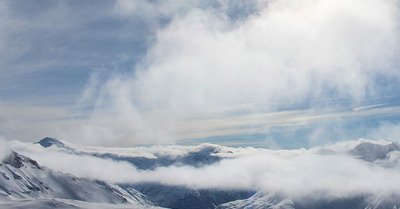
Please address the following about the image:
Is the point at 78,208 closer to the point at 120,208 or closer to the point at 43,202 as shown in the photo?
the point at 43,202

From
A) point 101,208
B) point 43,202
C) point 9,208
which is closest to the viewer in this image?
point 9,208

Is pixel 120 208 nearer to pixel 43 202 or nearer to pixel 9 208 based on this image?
pixel 43 202

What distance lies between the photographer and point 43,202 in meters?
139

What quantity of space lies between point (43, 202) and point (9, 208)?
12.8m

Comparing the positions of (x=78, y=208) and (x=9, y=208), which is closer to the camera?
(x=9, y=208)

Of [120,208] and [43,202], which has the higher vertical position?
[43,202]

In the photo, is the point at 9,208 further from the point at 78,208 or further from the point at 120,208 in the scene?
the point at 120,208

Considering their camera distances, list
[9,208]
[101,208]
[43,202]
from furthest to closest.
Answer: [101,208]
[43,202]
[9,208]

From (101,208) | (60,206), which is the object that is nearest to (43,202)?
(60,206)

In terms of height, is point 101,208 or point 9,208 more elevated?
point 9,208

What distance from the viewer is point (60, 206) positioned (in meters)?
138

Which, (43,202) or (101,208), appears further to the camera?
(101,208)

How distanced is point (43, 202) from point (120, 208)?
133ft

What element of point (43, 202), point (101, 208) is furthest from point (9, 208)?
point (101, 208)
